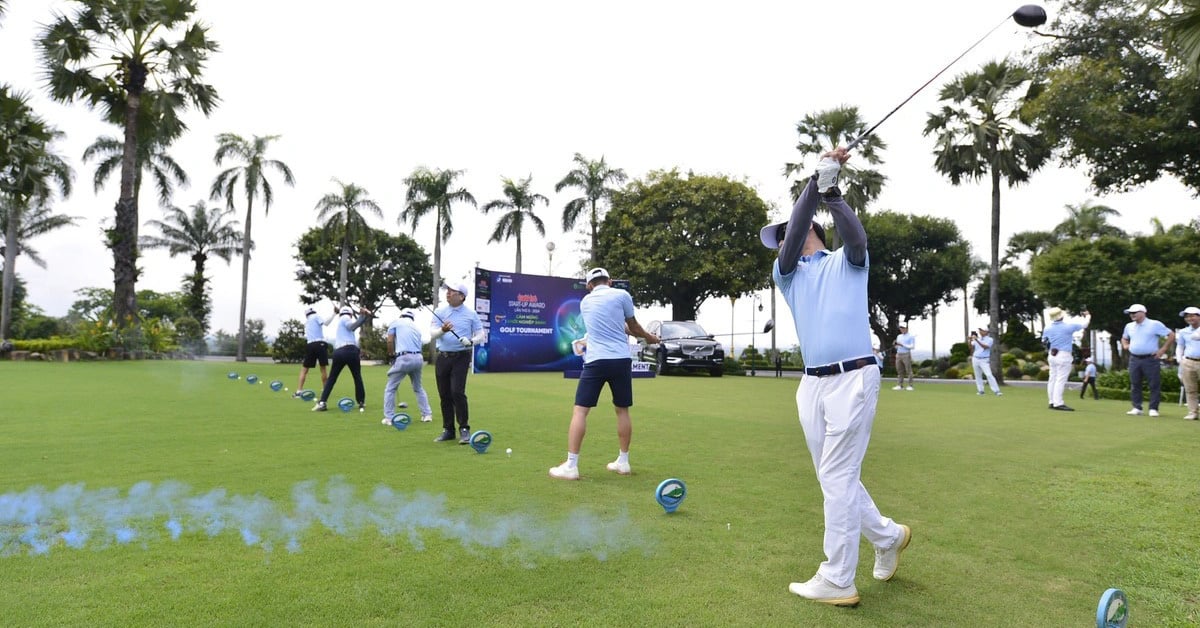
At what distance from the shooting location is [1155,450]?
837cm

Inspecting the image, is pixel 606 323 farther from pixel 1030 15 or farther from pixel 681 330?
pixel 681 330

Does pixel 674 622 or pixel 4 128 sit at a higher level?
pixel 4 128

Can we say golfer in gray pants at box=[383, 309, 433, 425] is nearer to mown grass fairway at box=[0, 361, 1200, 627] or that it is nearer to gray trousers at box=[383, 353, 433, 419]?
gray trousers at box=[383, 353, 433, 419]

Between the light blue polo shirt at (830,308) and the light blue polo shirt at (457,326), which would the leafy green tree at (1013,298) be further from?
the light blue polo shirt at (830,308)

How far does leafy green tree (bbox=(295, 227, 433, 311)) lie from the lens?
53.8 meters

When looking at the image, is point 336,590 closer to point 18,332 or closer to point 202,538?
point 202,538

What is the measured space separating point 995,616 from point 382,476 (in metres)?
4.60

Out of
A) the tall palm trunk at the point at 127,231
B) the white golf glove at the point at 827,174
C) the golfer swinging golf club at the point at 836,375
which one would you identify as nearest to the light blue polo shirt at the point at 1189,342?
the golfer swinging golf club at the point at 836,375

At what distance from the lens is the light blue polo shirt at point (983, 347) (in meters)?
17.3

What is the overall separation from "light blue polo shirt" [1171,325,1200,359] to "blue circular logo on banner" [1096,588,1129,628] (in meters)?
12.0

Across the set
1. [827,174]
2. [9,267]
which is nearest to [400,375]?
[827,174]

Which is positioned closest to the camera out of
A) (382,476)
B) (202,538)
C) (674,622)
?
(674,622)

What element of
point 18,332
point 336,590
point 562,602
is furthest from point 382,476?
point 18,332

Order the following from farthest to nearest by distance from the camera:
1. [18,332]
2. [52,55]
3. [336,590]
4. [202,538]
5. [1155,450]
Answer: [18,332], [52,55], [1155,450], [202,538], [336,590]
